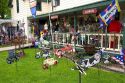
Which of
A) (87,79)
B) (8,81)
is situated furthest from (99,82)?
(8,81)

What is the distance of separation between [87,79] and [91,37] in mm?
5233

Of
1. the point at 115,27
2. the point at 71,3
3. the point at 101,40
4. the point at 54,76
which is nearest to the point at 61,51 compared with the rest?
the point at 101,40

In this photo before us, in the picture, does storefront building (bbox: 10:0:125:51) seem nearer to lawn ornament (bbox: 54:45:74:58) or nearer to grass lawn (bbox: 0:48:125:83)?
lawn ornament (bbox: 54:45:74:58)

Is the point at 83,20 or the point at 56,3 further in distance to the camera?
the point at 56,3

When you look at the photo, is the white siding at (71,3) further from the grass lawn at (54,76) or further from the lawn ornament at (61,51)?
the grass lawn at (54,76)

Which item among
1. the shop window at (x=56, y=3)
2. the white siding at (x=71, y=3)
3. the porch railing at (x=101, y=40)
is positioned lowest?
the porch railing at (x=101, y=40)

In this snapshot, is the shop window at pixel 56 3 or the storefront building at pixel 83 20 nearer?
the storefront building at pixel 83 20

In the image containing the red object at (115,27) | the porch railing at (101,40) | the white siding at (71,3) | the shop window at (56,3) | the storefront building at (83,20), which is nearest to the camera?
the porch railing at (101,40)

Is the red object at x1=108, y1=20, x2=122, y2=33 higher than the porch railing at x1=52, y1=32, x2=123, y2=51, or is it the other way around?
the red object at x1=108, y1=20, x2=122, y2=33

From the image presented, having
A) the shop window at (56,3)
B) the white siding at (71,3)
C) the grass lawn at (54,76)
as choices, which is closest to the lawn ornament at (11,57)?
the grass lawn at (54,76)

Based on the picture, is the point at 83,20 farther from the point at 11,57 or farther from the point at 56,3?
the point at 11,57

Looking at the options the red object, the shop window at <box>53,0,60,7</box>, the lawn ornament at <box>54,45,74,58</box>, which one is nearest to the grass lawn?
the lawn ornament at <box>54,45,74,58</box>

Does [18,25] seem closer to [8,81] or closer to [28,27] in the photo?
[28,27]

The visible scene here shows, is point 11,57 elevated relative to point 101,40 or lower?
lower
